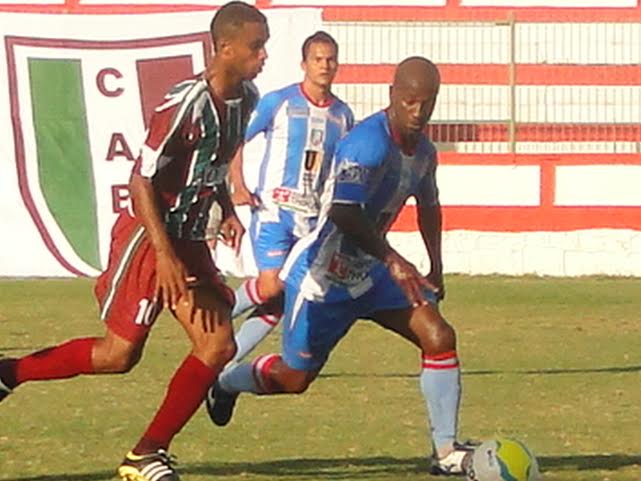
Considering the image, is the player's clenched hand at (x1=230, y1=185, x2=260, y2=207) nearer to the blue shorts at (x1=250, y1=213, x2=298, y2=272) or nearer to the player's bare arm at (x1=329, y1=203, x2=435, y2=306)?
the blue shorts at (x1=250, y1=213, x2=298, y2=272)

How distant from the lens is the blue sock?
8148mm

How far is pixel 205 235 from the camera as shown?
781 centimetres

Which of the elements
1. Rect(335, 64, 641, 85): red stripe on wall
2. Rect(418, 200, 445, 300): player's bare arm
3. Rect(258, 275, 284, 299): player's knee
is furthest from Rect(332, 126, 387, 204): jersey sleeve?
Rect(335, 64, 641, 85): red stripe on wall

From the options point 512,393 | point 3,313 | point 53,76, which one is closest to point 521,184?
point 53,76

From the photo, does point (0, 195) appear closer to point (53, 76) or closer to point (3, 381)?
point (53, 76)

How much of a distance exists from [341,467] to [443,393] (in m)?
0.64

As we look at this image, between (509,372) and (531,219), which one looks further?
(531,219)

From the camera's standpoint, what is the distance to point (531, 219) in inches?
747

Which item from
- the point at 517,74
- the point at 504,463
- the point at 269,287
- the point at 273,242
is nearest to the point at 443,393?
the point at 504,463

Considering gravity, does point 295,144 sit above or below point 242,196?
above

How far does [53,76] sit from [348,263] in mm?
10732

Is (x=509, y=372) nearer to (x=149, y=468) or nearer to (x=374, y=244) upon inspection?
(x=374, y=244)

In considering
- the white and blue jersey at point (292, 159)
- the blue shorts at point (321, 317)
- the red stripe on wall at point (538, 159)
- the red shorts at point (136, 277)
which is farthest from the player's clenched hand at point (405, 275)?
the red stripe on wall at point (538, 159)

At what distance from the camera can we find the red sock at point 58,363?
7.85 metres
